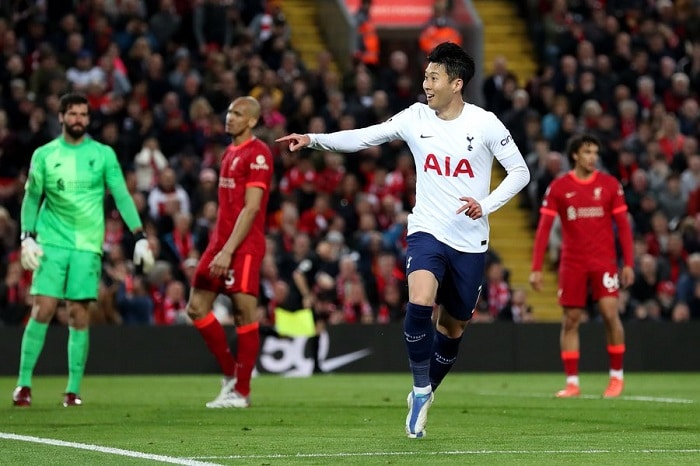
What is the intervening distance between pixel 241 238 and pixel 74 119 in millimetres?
1741

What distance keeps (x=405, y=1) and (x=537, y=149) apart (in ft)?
16.7

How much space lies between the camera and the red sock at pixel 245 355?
1274 cm

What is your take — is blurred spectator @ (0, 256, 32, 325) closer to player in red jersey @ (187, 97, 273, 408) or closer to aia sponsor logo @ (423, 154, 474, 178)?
player in red jersey @ (187, 97, 273, 408)

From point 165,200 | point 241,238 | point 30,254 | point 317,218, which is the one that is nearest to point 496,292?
point 317,218

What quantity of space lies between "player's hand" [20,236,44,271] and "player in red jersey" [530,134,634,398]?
190 inches

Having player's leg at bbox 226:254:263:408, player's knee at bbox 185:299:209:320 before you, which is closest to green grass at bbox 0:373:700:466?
player's leg at bbox 226:254:263:408

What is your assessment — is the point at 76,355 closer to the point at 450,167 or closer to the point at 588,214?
the point at 450,167

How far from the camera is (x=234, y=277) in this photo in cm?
1266

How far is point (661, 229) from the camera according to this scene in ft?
78.6

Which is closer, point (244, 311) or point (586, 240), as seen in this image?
point (244, 311)

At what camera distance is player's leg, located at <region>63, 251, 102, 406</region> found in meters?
12.8

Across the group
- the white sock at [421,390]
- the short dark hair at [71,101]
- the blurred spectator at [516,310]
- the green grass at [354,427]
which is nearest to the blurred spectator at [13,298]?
the green grass at [354,427]

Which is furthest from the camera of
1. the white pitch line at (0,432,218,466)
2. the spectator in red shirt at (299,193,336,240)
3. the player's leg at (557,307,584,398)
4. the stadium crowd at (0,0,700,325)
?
the spectator in red shirt at (299,193,336,240)

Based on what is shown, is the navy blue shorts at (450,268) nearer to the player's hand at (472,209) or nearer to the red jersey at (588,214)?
the player's hand at (472,209)
